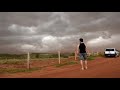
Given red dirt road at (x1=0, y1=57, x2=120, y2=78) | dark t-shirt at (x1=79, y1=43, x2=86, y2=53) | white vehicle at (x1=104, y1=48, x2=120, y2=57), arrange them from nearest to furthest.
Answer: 1. red dirt road at (x1=0, y1=57, x2=120, y2=78)
2. dark t-shirt at (x1=79, y1=43, x2=86, y2=53)
3. white vehicle at (x1=104, y1=48, x2=120, y2=57)

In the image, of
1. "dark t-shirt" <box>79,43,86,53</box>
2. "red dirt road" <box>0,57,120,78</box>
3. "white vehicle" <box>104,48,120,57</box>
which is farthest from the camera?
"white vehicle" <box>104,48,120,57</box>

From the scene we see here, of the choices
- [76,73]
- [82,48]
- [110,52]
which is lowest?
[76,73]

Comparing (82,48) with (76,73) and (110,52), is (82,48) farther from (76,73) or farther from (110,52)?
(110,52)

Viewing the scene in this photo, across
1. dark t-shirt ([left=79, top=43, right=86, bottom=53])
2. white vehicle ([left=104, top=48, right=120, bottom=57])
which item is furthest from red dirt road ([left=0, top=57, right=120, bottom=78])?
white vehicle ([left=104, top=48, right=120, bottom=57])

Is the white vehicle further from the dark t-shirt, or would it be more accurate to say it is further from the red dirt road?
the dark t-shirt

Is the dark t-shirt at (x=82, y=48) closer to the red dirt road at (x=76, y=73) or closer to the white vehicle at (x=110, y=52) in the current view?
the red dirt road at (x=76, y=73)

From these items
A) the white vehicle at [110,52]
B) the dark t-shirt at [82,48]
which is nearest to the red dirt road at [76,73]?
the dark t-shirt at [82,48]

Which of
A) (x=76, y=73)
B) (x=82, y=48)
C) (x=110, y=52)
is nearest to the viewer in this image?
(x=76, y=73)

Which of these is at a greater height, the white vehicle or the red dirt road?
the white vehicle

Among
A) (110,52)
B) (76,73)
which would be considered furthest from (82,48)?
(110,52)
